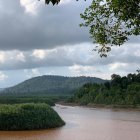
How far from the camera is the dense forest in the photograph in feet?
204

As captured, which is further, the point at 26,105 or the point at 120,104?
the point at 120,104

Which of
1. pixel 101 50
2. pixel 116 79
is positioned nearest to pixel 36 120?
pixel 101 50

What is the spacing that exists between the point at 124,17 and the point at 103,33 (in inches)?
34.4

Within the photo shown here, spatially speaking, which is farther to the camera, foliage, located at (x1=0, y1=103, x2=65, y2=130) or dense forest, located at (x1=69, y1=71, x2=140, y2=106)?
dense forest, located at (x1=69, y1=71, x2=140, y2=106)

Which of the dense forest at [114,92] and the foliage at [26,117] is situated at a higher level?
the dense forest at [114,92]

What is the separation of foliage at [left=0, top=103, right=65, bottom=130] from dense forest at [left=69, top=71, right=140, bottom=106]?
28.3 m

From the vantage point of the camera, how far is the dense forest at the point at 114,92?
62156 millimetres

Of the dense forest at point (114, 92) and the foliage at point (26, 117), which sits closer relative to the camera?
the foliage at point (26, 117)

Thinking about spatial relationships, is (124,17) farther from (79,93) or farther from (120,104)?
(79,93)

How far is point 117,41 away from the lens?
835 centimetres

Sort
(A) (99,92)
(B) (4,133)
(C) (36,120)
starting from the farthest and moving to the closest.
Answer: (A) (99,92)
(C) (36,120)
(B) (4,133)

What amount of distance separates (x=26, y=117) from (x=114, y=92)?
33.7m

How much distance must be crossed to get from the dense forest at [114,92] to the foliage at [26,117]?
28.3 metres

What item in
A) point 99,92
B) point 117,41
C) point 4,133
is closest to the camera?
point 117,41
